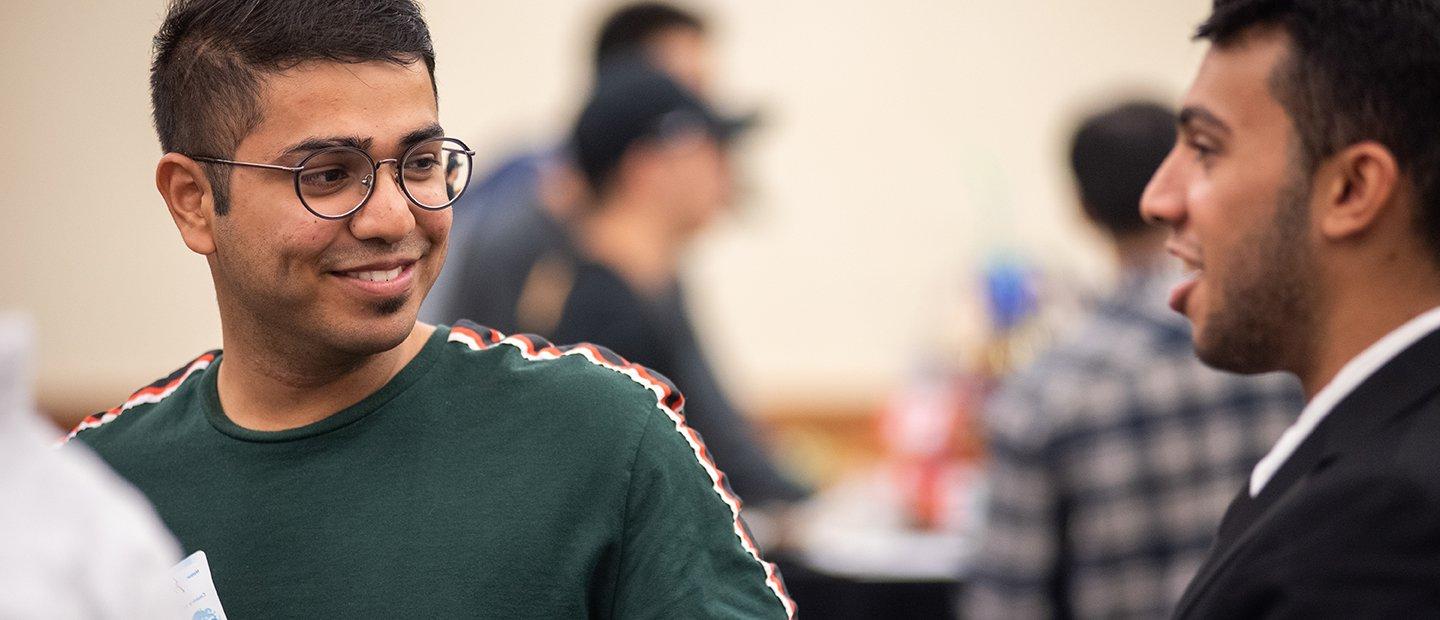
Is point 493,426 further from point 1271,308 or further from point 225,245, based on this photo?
point 1271,308

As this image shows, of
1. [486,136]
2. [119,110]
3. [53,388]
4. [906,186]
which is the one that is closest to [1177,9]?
[906,186]

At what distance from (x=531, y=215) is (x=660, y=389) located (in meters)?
2.41

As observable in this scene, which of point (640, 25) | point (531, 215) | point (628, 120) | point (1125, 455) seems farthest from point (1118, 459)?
point (640, 25)

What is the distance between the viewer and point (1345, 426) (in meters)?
1.24

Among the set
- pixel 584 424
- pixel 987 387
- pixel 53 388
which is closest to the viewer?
pixel 584 424

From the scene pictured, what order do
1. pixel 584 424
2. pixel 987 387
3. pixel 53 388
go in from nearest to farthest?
pixel 584 424 < pixel 987 387 < pixel 53 388

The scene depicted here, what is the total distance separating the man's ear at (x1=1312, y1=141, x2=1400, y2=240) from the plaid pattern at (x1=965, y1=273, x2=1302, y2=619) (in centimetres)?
101

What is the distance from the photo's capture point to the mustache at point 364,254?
124 centimetres

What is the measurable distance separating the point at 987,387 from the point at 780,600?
2116 mm

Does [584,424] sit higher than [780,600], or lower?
higher

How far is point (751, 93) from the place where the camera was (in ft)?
19.6

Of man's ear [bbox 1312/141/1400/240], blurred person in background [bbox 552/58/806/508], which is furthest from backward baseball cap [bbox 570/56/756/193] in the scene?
man's ear [bbox 1312/141/1400/240]

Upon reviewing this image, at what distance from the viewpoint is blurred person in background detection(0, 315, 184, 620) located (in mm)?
721

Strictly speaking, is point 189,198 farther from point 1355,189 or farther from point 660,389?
point 1355,189
